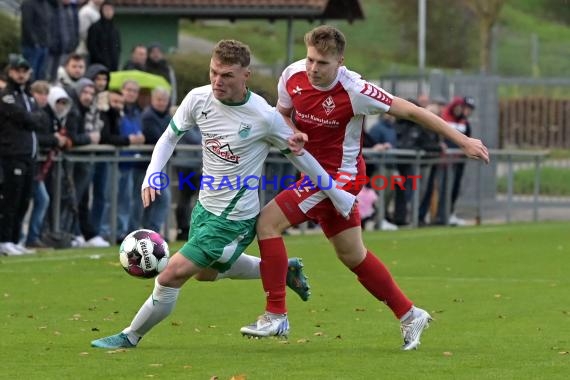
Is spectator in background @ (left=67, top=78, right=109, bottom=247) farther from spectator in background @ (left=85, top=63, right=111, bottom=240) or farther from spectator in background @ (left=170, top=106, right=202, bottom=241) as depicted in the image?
spectator in background @ (left=170, top=106, right=202, bottom=241)

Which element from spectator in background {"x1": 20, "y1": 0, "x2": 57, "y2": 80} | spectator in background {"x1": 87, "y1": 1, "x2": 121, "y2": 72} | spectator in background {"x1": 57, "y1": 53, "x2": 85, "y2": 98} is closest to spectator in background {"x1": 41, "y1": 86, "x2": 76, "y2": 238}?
spectator in background {"x1": 57, "y1": 53, "x2": 85, "y2": 98}

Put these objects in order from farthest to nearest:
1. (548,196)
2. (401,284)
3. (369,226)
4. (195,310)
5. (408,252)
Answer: (548,196) < (369,226) < (408,252) < (401,284) < (195,310)

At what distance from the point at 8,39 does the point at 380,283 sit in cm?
1715

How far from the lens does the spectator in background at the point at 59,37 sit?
68.0 feet

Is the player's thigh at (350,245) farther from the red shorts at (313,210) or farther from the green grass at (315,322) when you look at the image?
the green grass at (315,322)

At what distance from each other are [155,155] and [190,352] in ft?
4.22

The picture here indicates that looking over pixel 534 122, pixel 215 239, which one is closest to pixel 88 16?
pixel 534 122

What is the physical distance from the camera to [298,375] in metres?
8.36

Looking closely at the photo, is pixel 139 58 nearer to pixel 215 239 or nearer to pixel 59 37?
pixel 59 37

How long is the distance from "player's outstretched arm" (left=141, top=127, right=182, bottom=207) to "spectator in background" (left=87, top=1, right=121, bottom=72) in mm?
12246

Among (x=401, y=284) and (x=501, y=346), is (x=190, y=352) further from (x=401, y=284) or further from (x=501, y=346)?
(x=401, y=284)

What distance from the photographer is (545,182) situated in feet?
85.4

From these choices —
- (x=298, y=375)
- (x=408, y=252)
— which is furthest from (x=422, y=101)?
(x=298, y=375)

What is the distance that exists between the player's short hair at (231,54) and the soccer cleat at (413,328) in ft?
6.62
